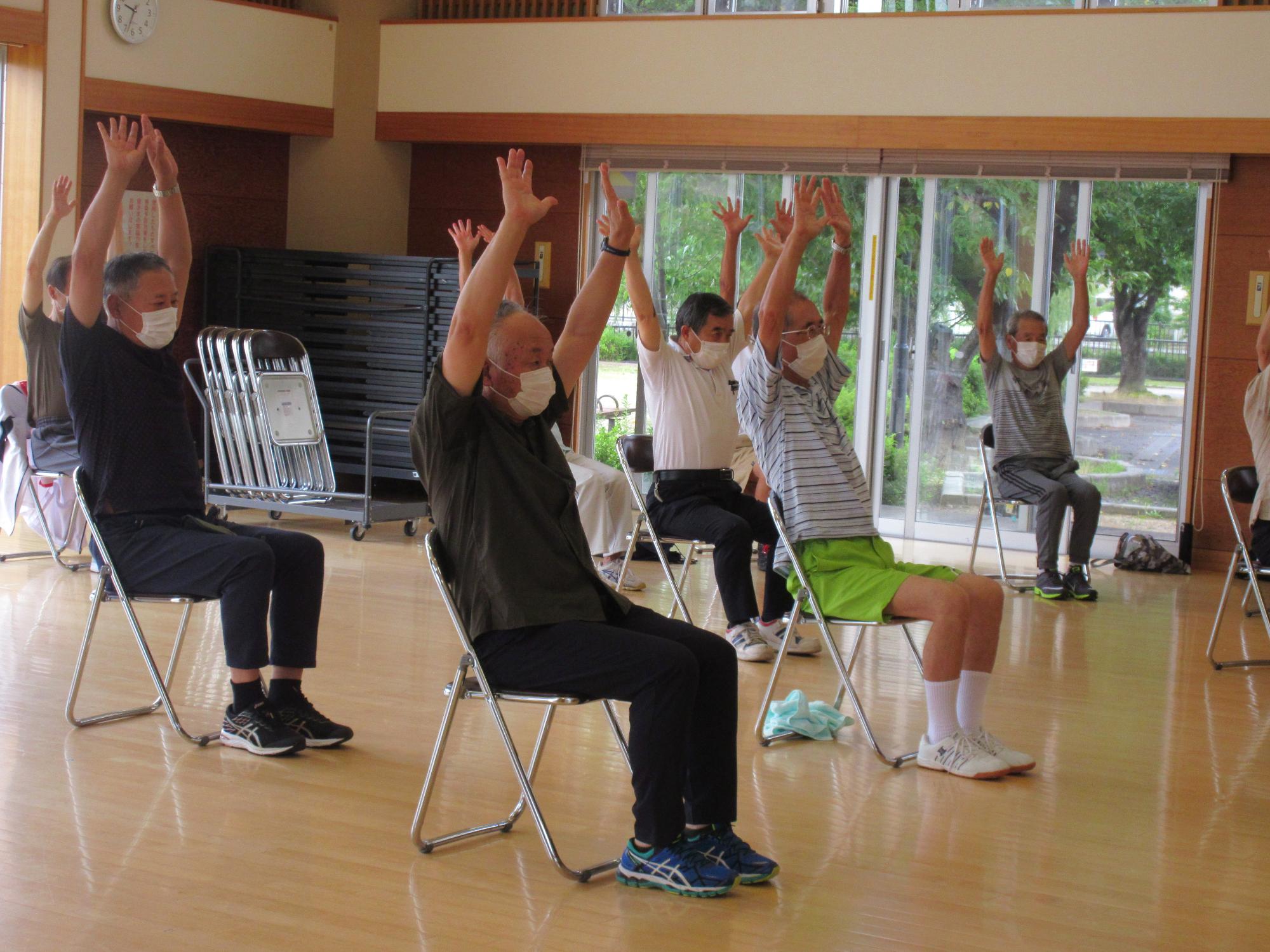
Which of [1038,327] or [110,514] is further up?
[1038,327]

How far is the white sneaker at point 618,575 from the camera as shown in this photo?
6.64 meters

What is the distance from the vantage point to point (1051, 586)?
6.92m

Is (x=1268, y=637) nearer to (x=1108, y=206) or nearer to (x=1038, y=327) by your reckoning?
(x=1038, y=327)

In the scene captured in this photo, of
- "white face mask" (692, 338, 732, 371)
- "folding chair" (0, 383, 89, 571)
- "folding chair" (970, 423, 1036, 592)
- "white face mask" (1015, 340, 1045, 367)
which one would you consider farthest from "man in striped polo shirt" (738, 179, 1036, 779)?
"folding chair" (0, 383, 89, 571)

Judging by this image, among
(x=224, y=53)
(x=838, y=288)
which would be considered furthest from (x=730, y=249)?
(x=224, y=53)

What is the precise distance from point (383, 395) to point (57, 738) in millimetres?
5195

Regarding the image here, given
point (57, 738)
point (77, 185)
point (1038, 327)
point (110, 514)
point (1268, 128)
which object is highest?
point (1268, 128)

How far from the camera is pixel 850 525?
162 inches

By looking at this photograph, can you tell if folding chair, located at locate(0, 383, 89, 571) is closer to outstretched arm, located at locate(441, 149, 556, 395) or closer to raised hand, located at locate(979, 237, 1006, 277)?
outstretched arm, located at locate(441, 149, 556, 395)

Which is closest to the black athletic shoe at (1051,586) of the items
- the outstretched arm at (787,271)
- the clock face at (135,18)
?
the outstretched arm at (787,271)

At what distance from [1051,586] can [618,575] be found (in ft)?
7.25

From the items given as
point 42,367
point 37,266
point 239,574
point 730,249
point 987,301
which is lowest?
point 239,574

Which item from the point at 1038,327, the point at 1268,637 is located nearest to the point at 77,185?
the point at 1038,327

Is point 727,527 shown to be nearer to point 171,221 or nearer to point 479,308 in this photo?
point 171,221
